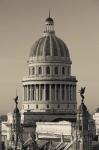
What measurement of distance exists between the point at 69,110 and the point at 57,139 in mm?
19005

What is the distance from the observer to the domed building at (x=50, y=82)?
171000 mm

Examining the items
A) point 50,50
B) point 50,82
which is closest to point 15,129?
point 50,82

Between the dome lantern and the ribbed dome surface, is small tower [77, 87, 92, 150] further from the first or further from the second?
the dome lantern

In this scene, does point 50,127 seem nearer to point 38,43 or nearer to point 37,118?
point 37,118

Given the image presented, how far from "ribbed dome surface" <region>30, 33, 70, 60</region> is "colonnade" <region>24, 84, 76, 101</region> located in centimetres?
577

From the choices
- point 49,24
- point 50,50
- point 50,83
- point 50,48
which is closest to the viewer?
point 50,83

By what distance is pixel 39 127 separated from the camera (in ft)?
531

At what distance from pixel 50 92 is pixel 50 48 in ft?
27.4

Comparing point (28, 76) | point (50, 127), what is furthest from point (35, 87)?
point (50, 127)

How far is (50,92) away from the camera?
171 m

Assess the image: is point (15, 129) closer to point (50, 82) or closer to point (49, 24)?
point (50, 82)

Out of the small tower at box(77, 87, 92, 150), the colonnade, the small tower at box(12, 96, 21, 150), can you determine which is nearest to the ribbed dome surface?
the colonnade

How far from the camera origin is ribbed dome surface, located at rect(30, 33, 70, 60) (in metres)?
172

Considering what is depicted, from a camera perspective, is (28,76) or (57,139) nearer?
(57,139)
